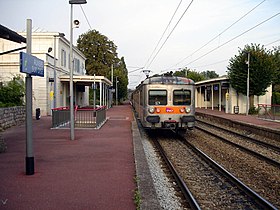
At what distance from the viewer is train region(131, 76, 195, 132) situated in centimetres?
1296

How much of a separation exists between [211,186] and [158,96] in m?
6.75

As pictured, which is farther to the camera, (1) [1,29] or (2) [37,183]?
(1) [1,29]

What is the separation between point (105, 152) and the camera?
9281 millimetres

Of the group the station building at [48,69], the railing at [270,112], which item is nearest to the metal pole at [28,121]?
the station building at [48,69]

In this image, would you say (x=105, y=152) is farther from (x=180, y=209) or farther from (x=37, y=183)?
(x=180, y=209)

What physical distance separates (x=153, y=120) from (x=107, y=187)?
285 inches

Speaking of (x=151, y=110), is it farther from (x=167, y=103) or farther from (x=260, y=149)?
(x=260, y=149)

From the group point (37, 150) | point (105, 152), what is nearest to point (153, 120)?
point (105, 152)

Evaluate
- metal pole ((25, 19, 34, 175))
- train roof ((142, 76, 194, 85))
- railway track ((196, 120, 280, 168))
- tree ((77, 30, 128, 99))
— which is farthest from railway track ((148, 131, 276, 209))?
tree ((77, 30, 128, 99))

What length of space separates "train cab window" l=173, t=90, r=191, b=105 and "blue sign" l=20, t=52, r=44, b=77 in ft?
23.6

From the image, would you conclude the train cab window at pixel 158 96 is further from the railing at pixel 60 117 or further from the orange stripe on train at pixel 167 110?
the railing at pixel 60 117

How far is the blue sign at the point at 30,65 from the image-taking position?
595 centimetres

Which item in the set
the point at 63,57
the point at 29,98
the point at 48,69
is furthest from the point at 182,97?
the point at 63,57

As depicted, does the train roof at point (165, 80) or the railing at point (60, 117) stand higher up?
the train roof at point (165, 80)
